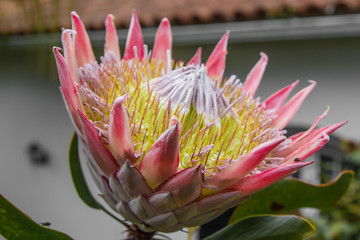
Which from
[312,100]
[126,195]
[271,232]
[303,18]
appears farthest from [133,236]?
[312,100]

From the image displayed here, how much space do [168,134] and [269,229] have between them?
24 centimetres

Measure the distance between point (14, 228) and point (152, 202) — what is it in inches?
7.6

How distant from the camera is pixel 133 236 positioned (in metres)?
0.64

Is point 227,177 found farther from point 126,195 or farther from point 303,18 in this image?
point 303,18

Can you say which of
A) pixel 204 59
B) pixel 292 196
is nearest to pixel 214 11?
pixel 204 59

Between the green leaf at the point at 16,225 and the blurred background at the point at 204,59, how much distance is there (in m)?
2.56

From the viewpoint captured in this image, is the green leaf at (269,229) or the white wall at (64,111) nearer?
the green leaf at (269,229)

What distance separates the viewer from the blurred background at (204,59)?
11.8 ft

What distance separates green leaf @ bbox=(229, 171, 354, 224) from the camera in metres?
0.75

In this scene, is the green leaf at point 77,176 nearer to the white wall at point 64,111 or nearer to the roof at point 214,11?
the roof at point 214,11

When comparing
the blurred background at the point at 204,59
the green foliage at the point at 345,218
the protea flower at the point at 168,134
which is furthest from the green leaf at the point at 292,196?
the green foliage at the point at 345,218

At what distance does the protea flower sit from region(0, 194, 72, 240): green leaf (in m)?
0.11

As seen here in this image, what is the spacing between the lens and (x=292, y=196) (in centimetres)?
76

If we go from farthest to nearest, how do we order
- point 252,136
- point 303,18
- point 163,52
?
point 303,18 → point 163,52 → point 252,136
